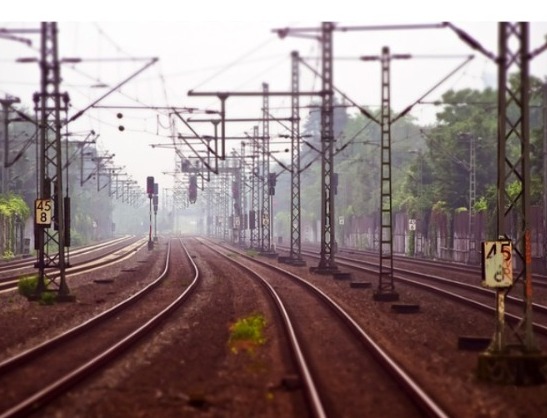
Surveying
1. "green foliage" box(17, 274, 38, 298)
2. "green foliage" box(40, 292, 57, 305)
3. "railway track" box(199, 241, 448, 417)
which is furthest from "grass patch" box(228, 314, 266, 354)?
"green foliage" box(17, 274, 38, 298)

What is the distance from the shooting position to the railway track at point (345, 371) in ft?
36.3

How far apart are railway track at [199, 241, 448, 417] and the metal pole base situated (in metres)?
1.22

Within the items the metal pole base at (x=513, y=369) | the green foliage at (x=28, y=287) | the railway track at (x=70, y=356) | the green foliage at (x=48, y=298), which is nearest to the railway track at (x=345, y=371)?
the metal pole base at (x=513, y=369)

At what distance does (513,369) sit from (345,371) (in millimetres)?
2746

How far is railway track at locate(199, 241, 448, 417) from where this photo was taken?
11055 mm

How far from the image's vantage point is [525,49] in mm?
A: 13219

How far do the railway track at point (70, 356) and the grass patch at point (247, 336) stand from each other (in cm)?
211

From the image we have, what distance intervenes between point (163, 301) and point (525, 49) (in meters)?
16.8

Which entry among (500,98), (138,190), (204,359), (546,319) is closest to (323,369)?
(204,359)

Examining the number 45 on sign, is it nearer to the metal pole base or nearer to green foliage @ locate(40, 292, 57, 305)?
the metal pole base

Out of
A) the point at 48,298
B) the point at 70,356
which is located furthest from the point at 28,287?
the point at 70,356

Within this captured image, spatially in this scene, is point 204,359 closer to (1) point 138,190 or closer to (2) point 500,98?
(2) point 500,98

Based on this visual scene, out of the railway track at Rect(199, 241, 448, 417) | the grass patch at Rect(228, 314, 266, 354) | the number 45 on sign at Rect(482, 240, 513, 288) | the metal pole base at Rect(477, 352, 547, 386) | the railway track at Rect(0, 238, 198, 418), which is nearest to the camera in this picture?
Result: the railway track at Rect(199, 241, 448, 417)

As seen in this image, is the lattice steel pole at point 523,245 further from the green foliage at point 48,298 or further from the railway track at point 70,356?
the green foliage at point 48,298
